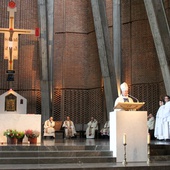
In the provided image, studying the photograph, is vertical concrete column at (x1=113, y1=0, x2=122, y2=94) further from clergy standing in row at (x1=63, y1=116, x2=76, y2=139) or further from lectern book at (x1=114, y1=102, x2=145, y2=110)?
lectern book at (x1=114, y1=102, x2=145, y2=110)

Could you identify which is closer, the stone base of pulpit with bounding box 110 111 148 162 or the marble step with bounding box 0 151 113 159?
the stone base of pulpit with bounding box 110 111 148 162

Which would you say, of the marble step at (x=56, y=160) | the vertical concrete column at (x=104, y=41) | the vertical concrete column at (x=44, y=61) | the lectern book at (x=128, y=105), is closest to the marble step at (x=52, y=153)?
the marble step at (x=56, y=160)

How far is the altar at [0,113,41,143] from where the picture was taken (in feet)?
33.4

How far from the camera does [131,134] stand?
7.81 meters

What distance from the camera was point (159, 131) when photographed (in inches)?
450

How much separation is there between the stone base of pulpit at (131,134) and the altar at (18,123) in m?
3.21

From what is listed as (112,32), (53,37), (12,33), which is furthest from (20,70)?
(12,33)

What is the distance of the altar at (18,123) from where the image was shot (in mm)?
10172

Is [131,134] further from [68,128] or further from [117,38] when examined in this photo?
[117,38]

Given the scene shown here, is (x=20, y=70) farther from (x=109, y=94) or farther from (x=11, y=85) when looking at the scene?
(x=109, y=94)

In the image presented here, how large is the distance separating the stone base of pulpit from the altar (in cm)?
321

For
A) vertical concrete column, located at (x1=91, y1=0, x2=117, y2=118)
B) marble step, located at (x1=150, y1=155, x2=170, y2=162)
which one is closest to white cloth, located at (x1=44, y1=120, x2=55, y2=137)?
vertical concrete column, located at (x1=91, y1=0, x2=117, y2=118)

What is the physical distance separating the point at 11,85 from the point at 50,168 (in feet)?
40.3

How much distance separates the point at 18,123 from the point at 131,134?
374 centimetres
